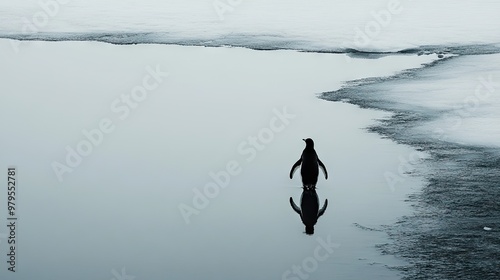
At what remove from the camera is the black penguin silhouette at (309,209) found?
22.5ft

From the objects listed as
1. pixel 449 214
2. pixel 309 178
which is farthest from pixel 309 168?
pixel 449 214

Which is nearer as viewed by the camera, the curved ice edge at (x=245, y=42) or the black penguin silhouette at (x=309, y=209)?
the black penguin silhouette at (x=309, y=209)

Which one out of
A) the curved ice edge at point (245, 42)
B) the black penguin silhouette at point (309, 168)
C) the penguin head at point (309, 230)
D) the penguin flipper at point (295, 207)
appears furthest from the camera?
the curved ice edge at point (245, 42)

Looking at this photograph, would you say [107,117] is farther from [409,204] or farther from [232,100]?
[409,204]

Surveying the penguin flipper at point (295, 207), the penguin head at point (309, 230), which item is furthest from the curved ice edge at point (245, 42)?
the penguin head at point (309, 230)

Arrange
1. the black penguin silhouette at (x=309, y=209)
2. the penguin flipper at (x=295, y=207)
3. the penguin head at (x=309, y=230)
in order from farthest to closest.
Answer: the penguin flipper at (x=295, y=207)
the black penguin silhouette at (x=309, y=209)
the penguin head at (x=309, y=230)

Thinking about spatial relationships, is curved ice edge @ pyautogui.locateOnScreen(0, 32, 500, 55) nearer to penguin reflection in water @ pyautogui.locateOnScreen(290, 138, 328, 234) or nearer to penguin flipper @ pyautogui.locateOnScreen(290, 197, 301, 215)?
penguin reflection in water @ pyautogui.locateOnScreen(290, 138, 328, 234)

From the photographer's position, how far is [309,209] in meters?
7.22

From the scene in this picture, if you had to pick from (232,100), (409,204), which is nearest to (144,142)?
(232,100)

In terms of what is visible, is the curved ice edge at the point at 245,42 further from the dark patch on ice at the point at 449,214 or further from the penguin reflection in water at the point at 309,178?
the penguin reflection in water at the point at 309,178

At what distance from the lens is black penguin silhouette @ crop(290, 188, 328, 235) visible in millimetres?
6859

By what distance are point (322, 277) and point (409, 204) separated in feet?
5.67

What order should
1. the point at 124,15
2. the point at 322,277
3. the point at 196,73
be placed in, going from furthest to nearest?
the point at 124,15 → the point at 196,73 → the point at 322,277

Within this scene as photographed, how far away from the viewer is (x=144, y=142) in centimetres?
898
